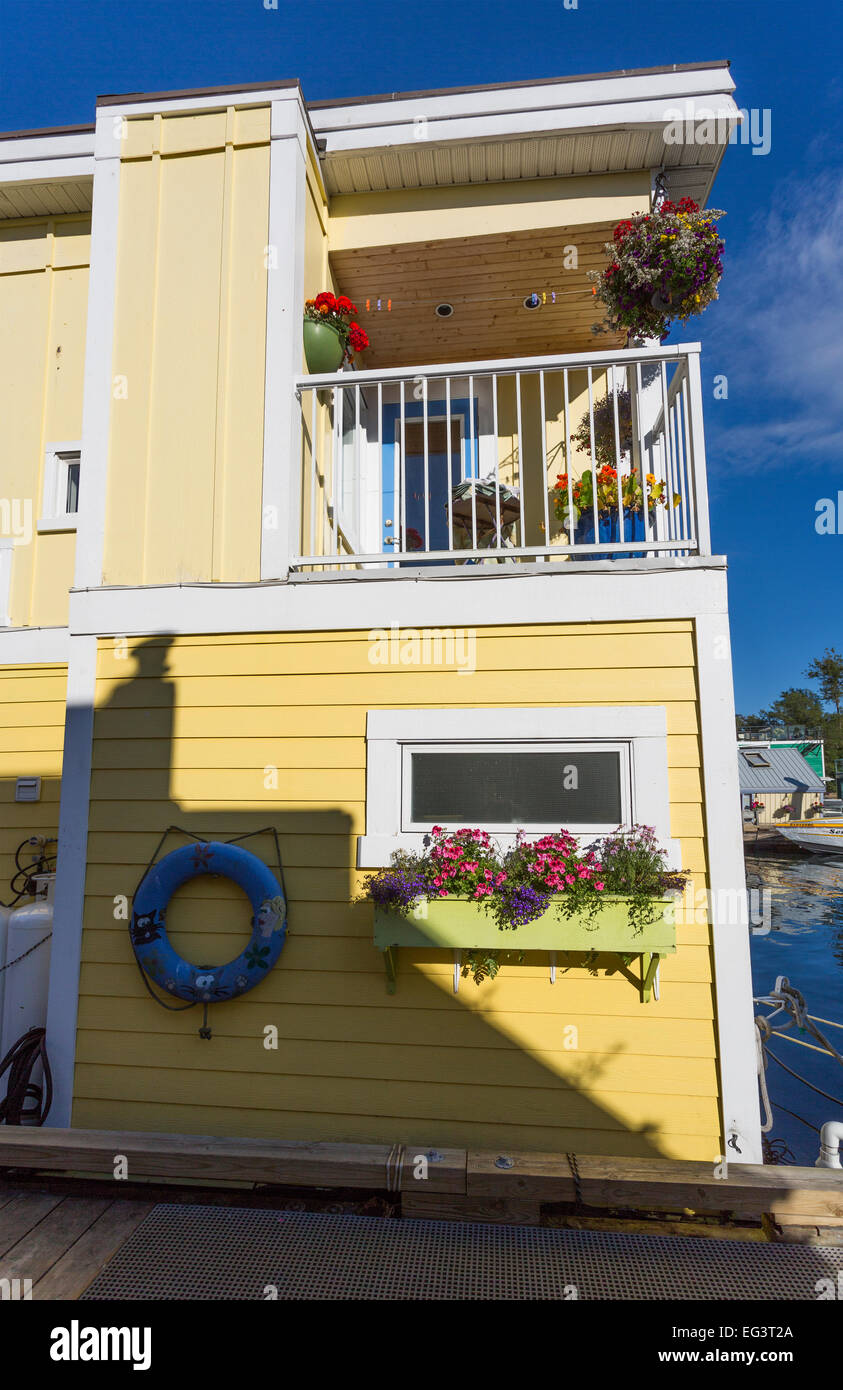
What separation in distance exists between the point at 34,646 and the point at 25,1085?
2.50 meters

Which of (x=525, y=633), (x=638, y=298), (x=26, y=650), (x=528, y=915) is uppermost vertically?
(x=638, y=298)

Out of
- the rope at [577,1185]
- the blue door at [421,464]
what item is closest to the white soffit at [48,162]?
the blue door at [421,464]

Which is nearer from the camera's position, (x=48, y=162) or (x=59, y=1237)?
(x=59, y=1237)

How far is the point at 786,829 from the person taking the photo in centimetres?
2916

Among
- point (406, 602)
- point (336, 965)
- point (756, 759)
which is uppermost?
point (756, 759)

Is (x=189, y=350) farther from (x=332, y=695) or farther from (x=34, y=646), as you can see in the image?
(x=34, y=646)

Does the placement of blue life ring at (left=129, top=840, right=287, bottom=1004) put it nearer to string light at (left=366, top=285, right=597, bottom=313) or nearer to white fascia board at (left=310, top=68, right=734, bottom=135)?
string light at (left=366, top=285, right=597, bottom=313)

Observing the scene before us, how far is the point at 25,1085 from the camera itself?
2.97 meters

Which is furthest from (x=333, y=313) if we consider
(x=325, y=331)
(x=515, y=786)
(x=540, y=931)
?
(x=540, y=931)

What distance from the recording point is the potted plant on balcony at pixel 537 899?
260 cm

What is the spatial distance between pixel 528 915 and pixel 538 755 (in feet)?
2.17

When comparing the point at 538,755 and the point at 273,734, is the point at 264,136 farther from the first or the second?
the point at 538,755

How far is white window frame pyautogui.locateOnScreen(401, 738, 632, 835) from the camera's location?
9.41ft
